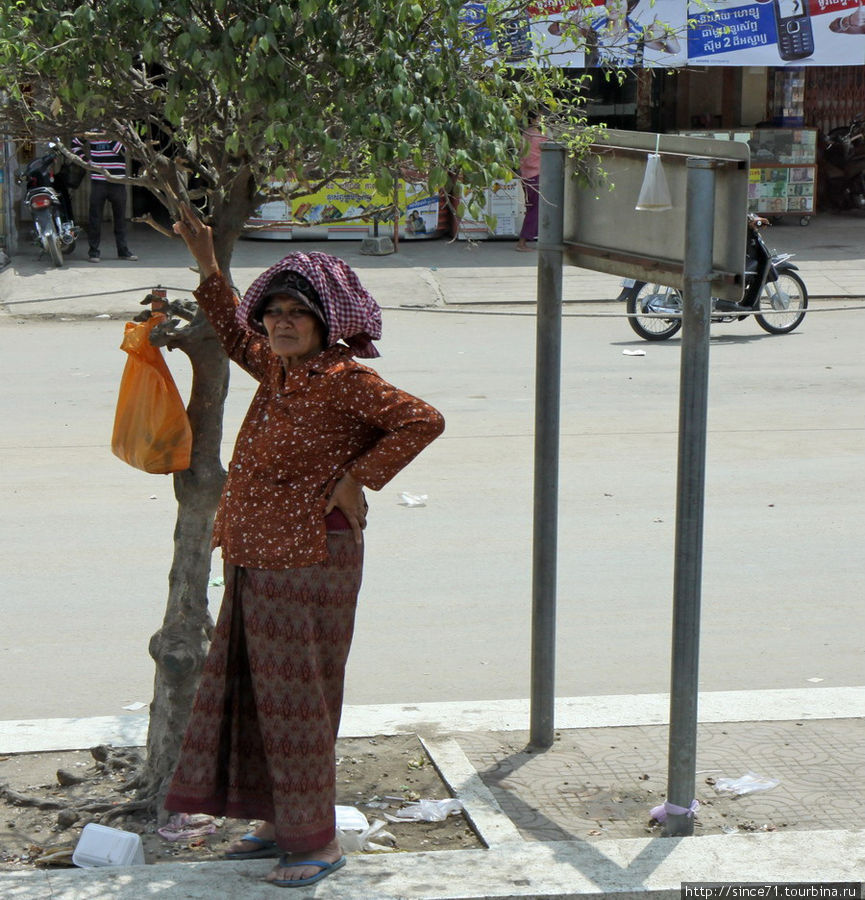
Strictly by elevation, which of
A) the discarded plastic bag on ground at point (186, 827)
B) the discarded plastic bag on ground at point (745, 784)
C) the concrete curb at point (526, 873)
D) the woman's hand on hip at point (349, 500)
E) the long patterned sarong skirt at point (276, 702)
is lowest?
the discarded plastic bag on ground at point (745, 784)

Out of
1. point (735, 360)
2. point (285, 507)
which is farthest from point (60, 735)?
point (735, 360)

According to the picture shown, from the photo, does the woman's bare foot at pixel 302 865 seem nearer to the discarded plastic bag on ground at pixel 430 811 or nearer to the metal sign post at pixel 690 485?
the discarded plastic bag on ground at pixel 430 811

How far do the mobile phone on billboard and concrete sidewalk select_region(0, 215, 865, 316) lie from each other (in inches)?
103

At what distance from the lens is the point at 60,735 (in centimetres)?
477

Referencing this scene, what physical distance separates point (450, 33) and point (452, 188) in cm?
42

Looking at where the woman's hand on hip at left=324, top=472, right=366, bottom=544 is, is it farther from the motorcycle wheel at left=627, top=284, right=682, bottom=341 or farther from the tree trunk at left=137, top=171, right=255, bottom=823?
the motorcycle wheel at left=627, top=284, right=682, bottom=341

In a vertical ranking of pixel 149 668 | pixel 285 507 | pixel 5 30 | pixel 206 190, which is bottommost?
pixel 149 668

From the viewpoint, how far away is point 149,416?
13.3 ft

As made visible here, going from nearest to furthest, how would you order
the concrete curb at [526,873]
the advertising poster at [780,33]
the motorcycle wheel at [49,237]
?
the concrete curb at [526,873] < the motorcycle wheel at [49,237] < the advertising poster at [780,33]

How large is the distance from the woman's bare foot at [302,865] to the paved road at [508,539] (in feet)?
5.83

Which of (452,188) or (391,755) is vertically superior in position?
(452,188)

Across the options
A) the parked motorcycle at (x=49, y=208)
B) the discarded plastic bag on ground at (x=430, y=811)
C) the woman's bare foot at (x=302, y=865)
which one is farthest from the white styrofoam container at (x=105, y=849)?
the parked motorcycle at (x=49, y=208)

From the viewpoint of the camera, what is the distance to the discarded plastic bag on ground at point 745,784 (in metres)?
4.33

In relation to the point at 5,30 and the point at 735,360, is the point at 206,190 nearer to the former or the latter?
the point at 5,30
